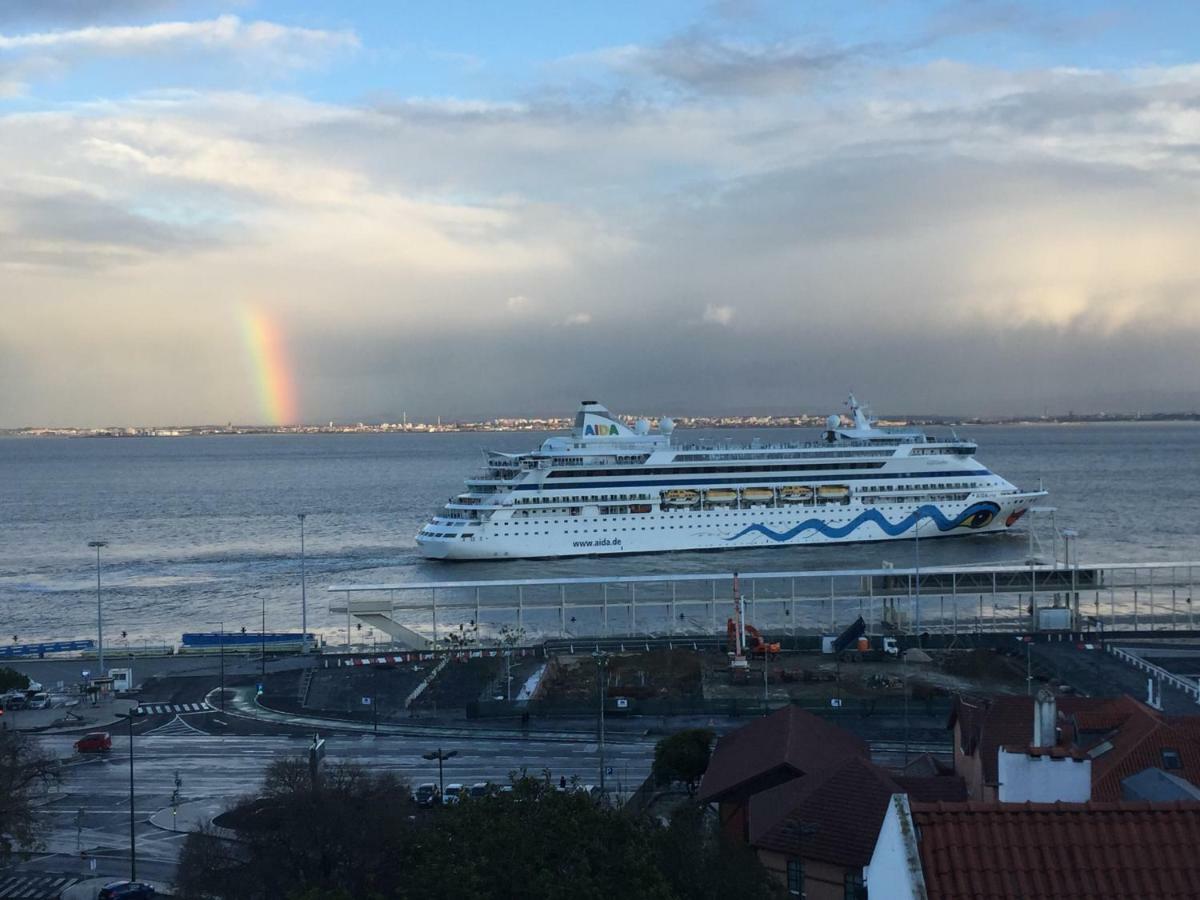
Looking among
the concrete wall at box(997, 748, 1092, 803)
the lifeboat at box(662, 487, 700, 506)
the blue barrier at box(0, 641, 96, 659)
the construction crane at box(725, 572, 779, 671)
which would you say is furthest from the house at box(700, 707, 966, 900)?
the lifeboat at box(662, 487, 700, 506)

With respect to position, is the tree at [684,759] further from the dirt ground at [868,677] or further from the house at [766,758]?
the dirt ground at [868,677]

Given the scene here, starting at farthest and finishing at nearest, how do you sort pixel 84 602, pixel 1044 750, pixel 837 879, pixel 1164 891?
1. pixel 84 602
2. pixel 837 879
3. pixel 1044 750
4. pixel 1164 891

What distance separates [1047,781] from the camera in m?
9.02

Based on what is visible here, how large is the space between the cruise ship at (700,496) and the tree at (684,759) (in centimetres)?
3889

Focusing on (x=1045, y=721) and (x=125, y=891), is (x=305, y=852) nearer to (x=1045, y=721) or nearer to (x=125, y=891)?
(x=125, y=891)

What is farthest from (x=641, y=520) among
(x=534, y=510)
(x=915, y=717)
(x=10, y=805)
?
(x=10, y=805)

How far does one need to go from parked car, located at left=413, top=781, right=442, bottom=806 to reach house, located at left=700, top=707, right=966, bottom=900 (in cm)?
416

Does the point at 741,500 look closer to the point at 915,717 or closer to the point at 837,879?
the point at 915,717

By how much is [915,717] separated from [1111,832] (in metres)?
19.1

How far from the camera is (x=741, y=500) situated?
60094 millimetres

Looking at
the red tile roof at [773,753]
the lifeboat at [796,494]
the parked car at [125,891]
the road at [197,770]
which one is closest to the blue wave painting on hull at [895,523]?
the lifeboat at [796,494]

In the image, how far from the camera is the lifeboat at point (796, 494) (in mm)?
60562

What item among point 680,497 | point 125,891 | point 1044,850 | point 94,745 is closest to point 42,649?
point 94,745

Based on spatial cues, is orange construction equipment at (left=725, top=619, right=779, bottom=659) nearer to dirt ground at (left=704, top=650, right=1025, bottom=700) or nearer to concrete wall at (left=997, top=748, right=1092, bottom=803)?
dirt ground at (left=704, top=650, right=1025, bottom=700)
